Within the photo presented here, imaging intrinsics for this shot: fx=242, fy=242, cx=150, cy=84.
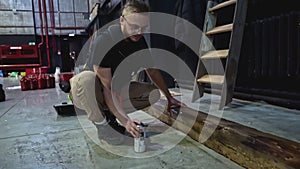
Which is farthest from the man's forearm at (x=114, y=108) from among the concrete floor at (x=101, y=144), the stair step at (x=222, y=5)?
the stair step at (x=222, y=5)

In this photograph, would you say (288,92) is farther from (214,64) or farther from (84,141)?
(84,141)

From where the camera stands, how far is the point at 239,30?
5.96 feet

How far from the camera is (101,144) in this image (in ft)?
4.57

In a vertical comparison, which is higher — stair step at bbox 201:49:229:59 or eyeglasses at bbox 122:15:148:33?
eyeglasses at bbox 122:15:148:33

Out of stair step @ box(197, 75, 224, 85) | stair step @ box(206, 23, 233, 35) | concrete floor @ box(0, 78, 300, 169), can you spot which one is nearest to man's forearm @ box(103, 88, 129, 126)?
concrete floor @ box(0, 78, 300, 169)

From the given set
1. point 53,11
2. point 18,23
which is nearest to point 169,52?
point 53,11

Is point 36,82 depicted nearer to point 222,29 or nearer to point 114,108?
point 222,29

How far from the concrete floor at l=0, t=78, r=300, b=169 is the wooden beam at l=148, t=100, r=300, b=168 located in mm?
48

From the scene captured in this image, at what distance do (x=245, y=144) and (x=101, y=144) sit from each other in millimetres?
775

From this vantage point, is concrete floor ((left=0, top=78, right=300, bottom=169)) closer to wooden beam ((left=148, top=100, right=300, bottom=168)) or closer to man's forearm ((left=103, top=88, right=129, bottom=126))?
wooden beam ((left=148, top=100, right=300, bottom=168))

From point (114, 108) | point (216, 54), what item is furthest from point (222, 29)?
point (114, 108)

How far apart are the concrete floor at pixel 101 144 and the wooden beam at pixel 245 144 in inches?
1.9

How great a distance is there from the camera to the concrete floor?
3.74 feet

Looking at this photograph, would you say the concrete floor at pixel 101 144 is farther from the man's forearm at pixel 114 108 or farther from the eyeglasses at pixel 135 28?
the eyeglasses at pixel 135 28
